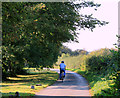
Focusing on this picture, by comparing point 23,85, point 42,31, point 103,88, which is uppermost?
point 42,31

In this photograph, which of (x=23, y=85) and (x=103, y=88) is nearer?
(x=103, y=88)

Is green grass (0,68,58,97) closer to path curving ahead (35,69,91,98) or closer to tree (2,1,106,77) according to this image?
path curving ahead (35,69,91,98)

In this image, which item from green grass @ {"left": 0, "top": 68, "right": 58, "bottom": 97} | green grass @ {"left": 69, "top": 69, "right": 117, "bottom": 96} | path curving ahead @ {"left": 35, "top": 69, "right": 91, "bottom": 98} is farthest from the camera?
green grass @ {"left": 0, "top": 68, "right": 58, "bottom": 97}

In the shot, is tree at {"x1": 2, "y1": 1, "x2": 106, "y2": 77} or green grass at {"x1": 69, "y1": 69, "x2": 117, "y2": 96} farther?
tree at {"x1": 2, "y1": 1, "x2": 106, "y2": 77}

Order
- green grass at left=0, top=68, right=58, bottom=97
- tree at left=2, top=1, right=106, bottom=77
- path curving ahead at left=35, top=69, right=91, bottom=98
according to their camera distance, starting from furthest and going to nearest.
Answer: tree at left=2, top=1, right=106, bottom=77, green grass at left=0, top=68, right=58, bottom=97, path curving ahead at left=35, top=69, right=91, bottom=98

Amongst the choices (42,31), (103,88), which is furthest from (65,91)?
(42,31)

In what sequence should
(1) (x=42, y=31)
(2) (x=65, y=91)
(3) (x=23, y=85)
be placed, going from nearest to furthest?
1. (2) (x=65, y=91)
2. (3) (x=23, y=85)
3. (1) (x=42, y=31)

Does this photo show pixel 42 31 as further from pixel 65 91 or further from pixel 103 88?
pixel 103 88

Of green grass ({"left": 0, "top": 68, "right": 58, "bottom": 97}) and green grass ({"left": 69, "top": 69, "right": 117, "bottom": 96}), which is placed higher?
green grass ({"left": 69, "top": 69, "right": 117, "bottom": 96})

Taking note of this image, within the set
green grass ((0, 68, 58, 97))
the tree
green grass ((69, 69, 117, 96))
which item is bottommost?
green grass ((0, 68, 58, 97))

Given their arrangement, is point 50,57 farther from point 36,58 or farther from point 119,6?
point 119,6

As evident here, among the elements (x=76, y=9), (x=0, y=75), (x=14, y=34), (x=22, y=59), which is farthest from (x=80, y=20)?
(x=14, y=34)

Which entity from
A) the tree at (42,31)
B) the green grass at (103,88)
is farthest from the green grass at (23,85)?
the green grass at (103,88)

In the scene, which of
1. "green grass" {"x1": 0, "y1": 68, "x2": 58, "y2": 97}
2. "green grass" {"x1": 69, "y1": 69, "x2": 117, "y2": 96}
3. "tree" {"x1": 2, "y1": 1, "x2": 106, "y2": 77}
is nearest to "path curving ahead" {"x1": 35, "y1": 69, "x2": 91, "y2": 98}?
"green grass" {"x1": 69, "y1": 69, "x2": 117, "y2": 96}
